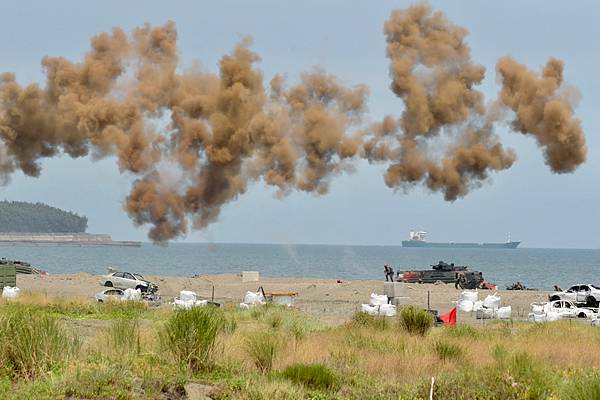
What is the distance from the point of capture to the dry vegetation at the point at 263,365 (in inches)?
578

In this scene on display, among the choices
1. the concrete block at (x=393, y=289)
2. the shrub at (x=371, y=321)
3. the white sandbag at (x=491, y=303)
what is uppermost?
the concrete block at (x=393, y=289)

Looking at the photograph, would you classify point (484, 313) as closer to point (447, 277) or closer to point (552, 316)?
point (552, 316)

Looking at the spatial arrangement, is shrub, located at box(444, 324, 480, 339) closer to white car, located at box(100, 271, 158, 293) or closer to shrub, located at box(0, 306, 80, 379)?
shrub, located at box(0, 306, 80, 379)

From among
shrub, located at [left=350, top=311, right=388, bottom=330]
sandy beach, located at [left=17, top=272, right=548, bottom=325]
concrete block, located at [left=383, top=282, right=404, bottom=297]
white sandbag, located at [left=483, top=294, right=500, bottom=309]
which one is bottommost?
sandy beach, located at [left=17, top=272, right=548, bottom=325]

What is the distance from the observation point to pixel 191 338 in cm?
1739

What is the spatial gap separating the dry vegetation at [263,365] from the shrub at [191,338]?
0.07ft

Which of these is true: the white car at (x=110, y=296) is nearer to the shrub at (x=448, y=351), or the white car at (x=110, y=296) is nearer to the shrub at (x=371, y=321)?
the shrub at (x=371, y=321)

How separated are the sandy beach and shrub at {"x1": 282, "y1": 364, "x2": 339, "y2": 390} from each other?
19305 millimetres

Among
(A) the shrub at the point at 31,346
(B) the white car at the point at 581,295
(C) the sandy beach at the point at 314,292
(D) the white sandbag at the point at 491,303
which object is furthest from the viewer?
(B) the white car at the point at 581,295

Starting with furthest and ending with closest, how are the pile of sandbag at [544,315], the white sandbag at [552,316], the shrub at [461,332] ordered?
the pile of sandbag at [544,315] < the white sandbag at [552,316] < the shrub at [461,332]

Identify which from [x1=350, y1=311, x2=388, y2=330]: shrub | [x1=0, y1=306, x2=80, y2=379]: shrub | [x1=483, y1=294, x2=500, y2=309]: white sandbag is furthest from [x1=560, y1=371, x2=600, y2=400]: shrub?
[x1=483, y1=294, x2=500, y2=309]: white sandbag

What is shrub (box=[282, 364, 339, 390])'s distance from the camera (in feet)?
53.1

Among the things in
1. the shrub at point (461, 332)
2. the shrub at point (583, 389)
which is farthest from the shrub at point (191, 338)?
the shrub at point (461, 332)

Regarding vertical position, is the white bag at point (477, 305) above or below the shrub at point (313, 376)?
above
